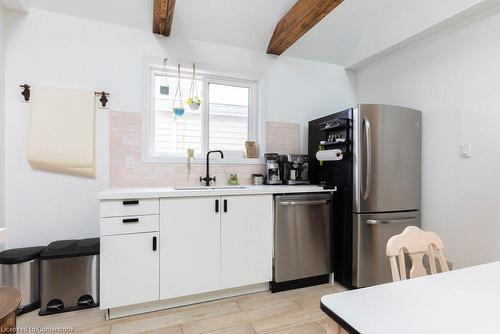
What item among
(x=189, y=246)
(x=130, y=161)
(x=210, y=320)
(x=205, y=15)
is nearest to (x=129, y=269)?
(x=189, y=246)

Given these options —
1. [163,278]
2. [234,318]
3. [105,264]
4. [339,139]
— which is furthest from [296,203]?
[105,264]

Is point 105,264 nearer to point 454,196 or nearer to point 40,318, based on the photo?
point 40,318

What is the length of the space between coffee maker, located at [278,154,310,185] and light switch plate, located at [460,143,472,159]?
54.7 inches

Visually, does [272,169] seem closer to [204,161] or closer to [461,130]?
[204,161]

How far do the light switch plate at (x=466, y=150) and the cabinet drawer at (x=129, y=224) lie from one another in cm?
264

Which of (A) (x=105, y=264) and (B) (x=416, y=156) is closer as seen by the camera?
(A) (x=105, y=264)

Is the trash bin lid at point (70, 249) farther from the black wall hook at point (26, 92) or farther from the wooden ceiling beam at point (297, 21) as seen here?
the wooden ceiling beam at point (297, 21)

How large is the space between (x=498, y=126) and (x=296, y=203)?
5.60 ft

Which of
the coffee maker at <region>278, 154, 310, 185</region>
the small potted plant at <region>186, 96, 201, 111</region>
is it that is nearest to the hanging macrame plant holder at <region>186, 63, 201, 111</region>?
the small potted plant at <region>186, 96, 201, 111</region>

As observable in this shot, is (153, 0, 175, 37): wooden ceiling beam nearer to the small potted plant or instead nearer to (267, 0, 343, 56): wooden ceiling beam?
the small potted plant

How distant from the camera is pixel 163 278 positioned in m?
2.04

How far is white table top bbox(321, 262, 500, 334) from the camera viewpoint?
0.64 meters

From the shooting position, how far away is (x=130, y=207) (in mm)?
1952

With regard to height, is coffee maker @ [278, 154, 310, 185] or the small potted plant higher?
the small potted plant
